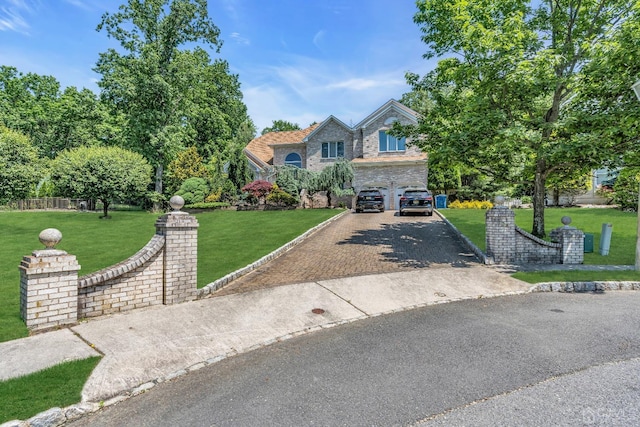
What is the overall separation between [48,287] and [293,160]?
27610 millimetres

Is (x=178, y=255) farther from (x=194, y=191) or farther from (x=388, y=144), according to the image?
(x=388, y=144)

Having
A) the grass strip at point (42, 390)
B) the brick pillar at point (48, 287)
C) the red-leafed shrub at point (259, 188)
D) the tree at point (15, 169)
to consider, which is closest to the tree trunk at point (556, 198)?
the red-leafed shrub at point (259, 188)

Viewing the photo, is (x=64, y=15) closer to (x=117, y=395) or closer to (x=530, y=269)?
(x=117, y=395)

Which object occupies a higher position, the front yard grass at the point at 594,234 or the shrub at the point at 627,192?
the shrub at the point at 627,192

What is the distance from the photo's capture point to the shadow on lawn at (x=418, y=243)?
35.1ft

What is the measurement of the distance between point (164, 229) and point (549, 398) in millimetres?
6270

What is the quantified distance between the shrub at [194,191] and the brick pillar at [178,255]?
69.6 feet

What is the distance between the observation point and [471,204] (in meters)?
26.0

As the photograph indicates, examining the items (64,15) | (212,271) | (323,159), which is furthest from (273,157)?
(212,271)

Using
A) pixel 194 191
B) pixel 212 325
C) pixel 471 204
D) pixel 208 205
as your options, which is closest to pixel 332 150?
pixel 208 205

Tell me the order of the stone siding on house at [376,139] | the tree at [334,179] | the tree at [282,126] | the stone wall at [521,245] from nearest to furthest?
the stone wall at [521,245], the tree at [334,179], the stone siding on house at [376,139], the tree at [282,126]

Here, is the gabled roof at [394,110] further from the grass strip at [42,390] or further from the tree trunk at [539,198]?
the grass strip at [42,390]

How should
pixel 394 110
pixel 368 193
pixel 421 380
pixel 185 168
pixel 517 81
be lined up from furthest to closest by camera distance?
pixel 185 168 < pixel 394 110 < pixel 368 193 < pixel 517 81 < pixel 421 380

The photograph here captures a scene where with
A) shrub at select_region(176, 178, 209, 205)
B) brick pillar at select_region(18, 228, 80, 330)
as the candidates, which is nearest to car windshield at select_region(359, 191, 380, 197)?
shrub at select_region(176, 178, 209, 205)
